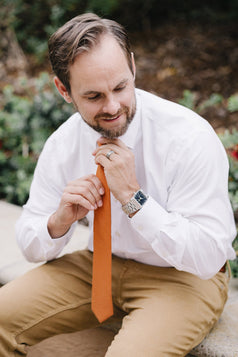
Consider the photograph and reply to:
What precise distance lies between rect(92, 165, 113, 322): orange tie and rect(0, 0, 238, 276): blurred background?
1.79 metres

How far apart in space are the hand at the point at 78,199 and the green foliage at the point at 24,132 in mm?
2007

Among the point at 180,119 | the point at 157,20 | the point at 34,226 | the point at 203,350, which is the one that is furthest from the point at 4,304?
the point at 157,20

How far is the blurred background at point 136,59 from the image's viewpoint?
4.28 metres

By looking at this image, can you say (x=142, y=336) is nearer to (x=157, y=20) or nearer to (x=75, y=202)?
(x=75, y=202)

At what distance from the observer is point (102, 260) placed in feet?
6.89

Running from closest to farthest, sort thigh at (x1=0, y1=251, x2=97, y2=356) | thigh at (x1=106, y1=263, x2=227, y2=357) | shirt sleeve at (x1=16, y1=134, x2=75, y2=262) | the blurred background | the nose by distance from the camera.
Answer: thigh at (x1=106, y1=263, x2=227, y2=357) → the nose → thigh at (x1=0, y1=251, x2=97, y2=356) → shirt sleeve at (x1=16, y1=134, x2=75, y2=262) → the blurred background

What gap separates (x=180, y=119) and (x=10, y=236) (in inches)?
75.8

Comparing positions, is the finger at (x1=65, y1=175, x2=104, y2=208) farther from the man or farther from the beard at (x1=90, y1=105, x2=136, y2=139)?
the beard at (x1=90, y1=105, x2=136, y2=139)

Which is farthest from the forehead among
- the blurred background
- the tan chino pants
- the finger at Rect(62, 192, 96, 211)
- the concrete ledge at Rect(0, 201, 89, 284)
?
the blurred background

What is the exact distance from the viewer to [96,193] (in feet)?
6.70

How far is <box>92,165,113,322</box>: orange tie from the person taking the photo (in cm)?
207

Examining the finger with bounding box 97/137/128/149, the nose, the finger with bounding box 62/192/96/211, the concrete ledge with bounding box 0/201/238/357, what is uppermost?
the nose

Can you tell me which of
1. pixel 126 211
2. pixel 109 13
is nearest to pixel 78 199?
pixel 126 211

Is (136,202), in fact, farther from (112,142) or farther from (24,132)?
(24,132)
